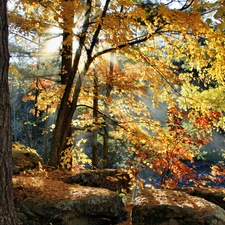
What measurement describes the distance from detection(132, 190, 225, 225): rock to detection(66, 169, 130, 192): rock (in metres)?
1.50

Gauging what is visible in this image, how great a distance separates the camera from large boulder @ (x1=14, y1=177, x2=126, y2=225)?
3.29 meters

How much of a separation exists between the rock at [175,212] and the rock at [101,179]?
4.92 feet

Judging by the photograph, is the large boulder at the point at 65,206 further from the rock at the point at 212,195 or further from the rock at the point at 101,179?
the rock at the point at 212,195

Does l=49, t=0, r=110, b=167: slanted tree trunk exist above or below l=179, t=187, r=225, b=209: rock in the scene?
above

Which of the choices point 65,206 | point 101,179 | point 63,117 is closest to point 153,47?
point 63,117

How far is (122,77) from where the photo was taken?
7148 millimetres

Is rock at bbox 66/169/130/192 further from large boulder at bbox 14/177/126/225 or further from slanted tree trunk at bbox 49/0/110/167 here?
slanted tree trunk at bbox 49/0/110/167

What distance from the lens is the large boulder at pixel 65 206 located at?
3.29 meters

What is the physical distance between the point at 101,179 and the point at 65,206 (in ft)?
5.34

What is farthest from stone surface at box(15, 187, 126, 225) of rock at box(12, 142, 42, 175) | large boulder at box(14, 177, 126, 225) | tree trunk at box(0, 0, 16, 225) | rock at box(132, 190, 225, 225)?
rock at box(12, 142, 42, 175)

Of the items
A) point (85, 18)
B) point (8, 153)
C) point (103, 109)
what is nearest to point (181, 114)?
point (85, 18)

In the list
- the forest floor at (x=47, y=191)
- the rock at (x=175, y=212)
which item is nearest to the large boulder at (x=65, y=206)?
the forest floor at (x=47, y=191)

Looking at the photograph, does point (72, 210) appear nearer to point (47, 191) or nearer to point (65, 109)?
point (47, 191)

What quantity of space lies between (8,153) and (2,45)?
2.64 feet
